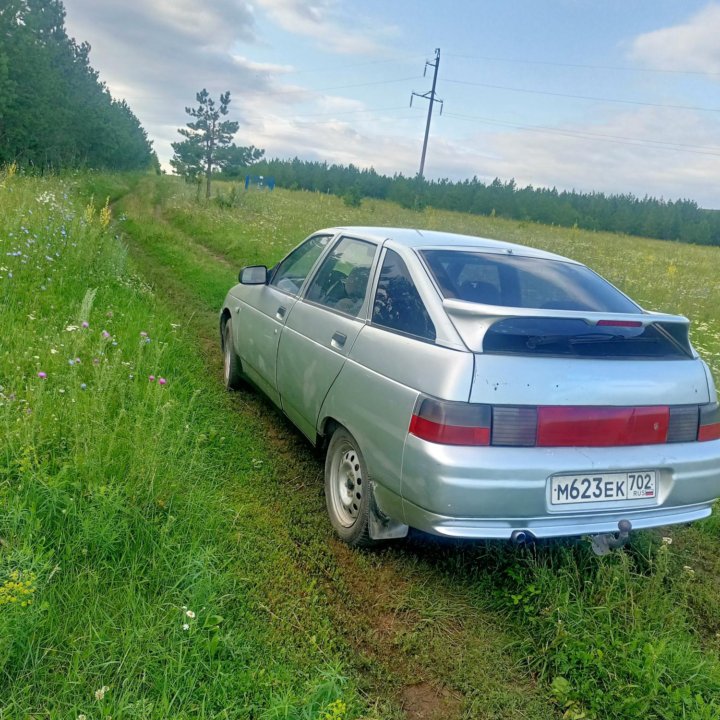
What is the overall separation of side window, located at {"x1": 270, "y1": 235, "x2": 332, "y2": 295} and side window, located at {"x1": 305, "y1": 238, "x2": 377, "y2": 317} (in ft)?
0.80

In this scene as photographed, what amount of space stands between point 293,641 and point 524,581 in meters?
1.19

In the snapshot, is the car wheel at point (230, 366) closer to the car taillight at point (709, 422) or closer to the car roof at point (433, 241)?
the car roof at point (433, 241)

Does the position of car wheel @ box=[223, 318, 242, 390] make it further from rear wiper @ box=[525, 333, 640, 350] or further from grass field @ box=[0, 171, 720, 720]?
rear wiper @ box=[525, 333, 640, 350]

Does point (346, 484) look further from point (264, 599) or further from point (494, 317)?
point (494, 317)

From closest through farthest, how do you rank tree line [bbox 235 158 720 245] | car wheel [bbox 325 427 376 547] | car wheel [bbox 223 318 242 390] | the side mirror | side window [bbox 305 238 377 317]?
car wheel [bbox 325 427 376 547] → side window [bbox 305 238 377 317] → the side mirror → car wheel [bbox 223 318 242 390] → tree line [bbox 235 158 720 245]

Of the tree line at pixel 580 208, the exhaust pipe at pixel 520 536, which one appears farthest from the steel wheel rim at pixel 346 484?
the tree line at pixel 580 208

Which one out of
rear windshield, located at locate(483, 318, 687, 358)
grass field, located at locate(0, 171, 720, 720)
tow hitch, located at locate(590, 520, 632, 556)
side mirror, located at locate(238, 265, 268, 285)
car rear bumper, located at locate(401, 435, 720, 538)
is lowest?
grass field, located at locate(0, 171, 720, 720)

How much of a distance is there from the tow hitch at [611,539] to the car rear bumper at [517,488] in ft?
0.12

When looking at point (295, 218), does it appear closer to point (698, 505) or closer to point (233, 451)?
point (233, 451)

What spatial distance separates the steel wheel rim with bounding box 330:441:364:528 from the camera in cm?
299

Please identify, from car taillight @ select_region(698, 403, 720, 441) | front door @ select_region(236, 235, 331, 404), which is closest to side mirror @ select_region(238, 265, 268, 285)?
front door @ select_region(236, 235, 331, 404)

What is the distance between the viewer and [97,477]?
Result: 277 centimetres

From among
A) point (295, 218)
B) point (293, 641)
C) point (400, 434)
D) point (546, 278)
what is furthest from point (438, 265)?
point (295, 218)

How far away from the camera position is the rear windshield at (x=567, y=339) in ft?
7.80
